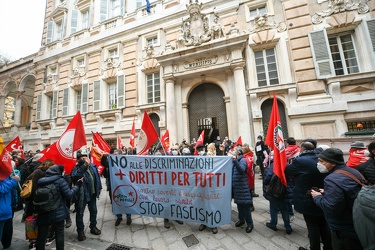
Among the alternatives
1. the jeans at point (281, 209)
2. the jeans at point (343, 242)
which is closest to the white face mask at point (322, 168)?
the jeans at point (343, 242)

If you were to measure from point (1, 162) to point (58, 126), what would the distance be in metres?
14.3

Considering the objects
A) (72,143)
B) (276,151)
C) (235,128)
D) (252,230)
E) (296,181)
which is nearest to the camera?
(296,181)

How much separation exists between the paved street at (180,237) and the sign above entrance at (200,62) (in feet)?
28.0

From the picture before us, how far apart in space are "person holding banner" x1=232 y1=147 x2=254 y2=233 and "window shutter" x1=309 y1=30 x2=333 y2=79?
8080mm

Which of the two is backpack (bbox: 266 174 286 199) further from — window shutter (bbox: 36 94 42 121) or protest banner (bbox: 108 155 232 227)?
window shutter (bbox: 36 94 42 121)

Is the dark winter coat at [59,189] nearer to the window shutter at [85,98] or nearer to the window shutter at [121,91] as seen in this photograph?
the window shutter at [121,91]

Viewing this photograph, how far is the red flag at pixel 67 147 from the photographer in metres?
3.37

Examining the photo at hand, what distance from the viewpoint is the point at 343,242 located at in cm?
186

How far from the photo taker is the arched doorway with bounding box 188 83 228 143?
34.7ft

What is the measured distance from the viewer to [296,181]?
2.63 meters

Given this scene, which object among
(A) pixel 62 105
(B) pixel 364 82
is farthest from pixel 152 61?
(B) pixel 364 82

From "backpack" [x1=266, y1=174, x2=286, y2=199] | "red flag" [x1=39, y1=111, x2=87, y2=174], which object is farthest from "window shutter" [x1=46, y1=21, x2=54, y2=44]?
"backpack" [x1=266, y1=174, x2=286, y2=199]

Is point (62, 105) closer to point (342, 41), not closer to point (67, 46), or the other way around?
point (67, 46)

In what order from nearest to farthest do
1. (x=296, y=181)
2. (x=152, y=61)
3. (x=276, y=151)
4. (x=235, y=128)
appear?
(x=296, y=181) → (x=276, y=151) → (x=235, y=128) → (x=152, y=61)
